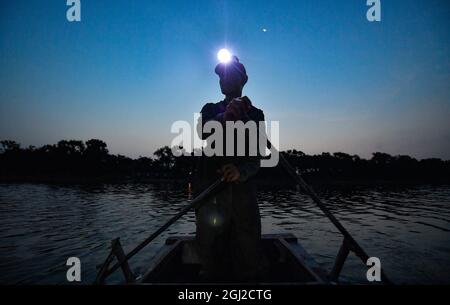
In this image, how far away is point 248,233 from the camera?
302 centimetres

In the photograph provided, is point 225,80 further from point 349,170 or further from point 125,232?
point 349,170

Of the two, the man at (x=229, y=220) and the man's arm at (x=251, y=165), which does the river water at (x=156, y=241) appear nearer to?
the man at (x=229, y=220)

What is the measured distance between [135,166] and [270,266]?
408 ft

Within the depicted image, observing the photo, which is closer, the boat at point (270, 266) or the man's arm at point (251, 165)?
the man's arm at point (251, 165)

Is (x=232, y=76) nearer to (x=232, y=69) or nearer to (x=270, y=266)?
(x=232, y=69)

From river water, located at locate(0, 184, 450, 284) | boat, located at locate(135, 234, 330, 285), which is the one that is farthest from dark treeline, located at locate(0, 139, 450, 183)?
boat, located at locate(135, 234, 330, 285)

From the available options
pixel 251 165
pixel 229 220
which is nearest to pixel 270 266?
pixel 229 220

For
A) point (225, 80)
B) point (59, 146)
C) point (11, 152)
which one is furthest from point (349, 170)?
point (11, 152)

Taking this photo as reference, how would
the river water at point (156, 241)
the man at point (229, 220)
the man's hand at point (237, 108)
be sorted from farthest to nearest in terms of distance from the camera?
the river water at point (156, 241) → the man at point (229, 220) → the man's hand at point (237, 108)

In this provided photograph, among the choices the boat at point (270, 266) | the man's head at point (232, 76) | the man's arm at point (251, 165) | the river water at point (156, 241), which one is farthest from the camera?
the river water at point (156, 241)

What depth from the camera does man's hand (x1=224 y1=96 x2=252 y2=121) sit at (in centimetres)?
266

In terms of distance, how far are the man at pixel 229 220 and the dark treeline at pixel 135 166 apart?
81.5 m

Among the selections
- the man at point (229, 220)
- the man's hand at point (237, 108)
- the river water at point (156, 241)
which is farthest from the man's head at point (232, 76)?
the river water at point (156, 241)

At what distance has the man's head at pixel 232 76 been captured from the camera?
3.10 meters
